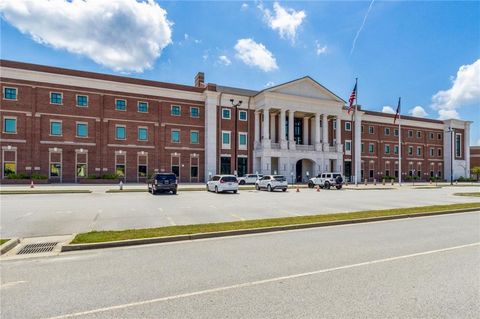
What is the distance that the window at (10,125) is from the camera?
3572 centimetres

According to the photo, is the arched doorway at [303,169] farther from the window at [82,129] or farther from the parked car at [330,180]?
the window at [82,129]

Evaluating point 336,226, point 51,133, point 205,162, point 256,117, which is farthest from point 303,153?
point 336,226

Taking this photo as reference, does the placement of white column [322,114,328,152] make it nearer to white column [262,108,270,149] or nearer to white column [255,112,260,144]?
white column [262,108,270,149]

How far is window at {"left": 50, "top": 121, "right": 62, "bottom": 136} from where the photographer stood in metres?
37.8

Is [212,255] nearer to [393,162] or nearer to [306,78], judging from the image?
[306,78]

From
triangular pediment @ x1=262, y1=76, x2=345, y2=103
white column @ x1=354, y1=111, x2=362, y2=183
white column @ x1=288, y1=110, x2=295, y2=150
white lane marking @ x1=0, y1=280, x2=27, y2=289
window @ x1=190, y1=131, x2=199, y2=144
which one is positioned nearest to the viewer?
white lane marking @ x1=0, y1=280, x2=27, y2=289

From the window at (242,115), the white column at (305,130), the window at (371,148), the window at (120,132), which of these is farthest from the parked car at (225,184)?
the window at (371,148)

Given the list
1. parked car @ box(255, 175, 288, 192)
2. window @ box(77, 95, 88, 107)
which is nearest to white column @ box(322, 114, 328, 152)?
parked car @ box(255, 175, 288, 192)

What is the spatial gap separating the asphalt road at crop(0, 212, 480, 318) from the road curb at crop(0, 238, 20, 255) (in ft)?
3.30

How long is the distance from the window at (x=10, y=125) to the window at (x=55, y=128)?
3812 mm

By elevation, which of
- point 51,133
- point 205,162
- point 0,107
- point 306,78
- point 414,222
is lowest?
point 414,222

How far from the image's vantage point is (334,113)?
176 feet

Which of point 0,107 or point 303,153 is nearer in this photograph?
point 0,107

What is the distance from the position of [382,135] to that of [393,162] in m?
6.46
